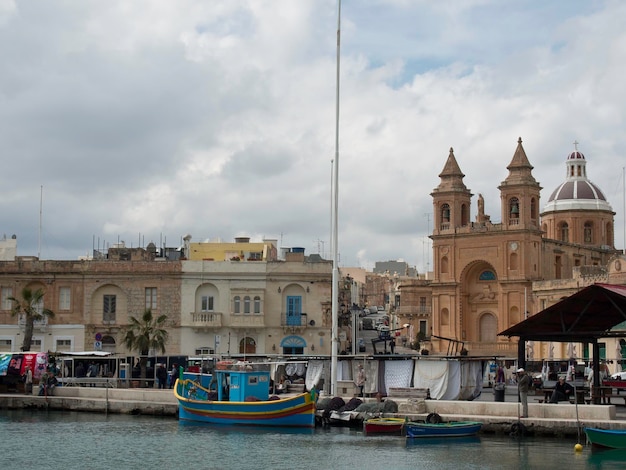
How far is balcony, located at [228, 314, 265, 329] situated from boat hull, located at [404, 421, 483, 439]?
28.1 m

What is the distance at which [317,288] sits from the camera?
6003 centimetres

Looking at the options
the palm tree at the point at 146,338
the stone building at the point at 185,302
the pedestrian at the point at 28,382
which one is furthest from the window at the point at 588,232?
the pedestrian at the point at 28,382

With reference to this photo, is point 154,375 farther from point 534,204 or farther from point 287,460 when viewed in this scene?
point 534,204

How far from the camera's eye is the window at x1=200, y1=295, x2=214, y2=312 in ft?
197

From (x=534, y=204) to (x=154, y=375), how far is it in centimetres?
4512

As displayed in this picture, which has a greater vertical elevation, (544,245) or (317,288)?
(544,245)

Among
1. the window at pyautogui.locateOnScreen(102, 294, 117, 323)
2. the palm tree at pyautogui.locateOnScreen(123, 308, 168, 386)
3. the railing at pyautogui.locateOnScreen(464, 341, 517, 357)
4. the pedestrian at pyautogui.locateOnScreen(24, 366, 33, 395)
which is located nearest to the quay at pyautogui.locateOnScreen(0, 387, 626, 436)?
the pedestrian at pyautogui.locateOnScreen(24, 366, 33, 395)

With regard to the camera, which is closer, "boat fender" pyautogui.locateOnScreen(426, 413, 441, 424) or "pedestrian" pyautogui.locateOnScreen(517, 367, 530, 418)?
"pedestrian" pyautogui.locateOnScreen(517, 367, 530, 418)

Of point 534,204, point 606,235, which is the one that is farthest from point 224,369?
point 606,235

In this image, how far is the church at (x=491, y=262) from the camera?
268 ft

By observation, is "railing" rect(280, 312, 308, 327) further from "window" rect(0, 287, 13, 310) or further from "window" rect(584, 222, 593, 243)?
"window" rect(584, 222, 593, 243)

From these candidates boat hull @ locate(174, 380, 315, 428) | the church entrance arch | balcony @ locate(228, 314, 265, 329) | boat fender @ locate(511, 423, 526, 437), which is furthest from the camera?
the church entrance arch

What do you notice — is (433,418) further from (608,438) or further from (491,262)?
(491,262)

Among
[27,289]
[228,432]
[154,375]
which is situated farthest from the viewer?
[27,289]
